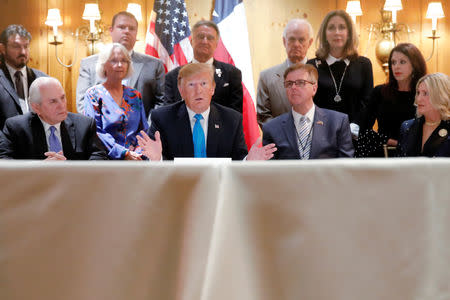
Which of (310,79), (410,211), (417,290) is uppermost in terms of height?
(310,79)

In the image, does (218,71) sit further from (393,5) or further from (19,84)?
(393,5)

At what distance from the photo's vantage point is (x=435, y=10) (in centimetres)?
526

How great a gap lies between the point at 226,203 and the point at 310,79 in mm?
2356

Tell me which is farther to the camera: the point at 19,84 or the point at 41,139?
the point at 19,84

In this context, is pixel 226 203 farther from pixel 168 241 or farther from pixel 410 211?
pixel 410 211

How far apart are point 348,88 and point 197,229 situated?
9.11ft

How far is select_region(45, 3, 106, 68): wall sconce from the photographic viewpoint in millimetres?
5105

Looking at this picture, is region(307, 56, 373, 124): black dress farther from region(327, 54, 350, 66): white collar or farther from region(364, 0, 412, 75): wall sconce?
region(364, 0, 412, 75): wall sconce

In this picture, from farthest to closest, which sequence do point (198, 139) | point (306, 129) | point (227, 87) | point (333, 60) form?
1. point (227, 87)
2. point (333, 60)
3. point (306, 129)
4. point (198, 139)

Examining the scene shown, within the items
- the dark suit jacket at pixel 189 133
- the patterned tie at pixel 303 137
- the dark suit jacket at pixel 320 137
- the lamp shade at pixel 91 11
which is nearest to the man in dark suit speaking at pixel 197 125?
the dark suit jacket at pixel 189 133

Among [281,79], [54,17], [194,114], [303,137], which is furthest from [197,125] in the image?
[54,17]

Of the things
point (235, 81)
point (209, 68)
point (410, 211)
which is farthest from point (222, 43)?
point (410, 211)

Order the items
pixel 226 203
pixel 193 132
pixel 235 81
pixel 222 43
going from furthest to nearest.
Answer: pixel 222 43 < pixel 235 81 < pixel 193 132 < pixel 226 203

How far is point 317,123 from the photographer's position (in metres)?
2.90
